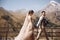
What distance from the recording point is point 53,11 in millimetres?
11633

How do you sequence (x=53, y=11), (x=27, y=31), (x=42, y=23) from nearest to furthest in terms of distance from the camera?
(x=27, y=31), (x=42, y=23), (x=53, y=11)

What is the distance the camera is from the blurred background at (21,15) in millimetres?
11500

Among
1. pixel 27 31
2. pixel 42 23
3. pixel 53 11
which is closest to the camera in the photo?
pixel 27 31

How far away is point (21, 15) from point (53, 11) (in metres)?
1.30

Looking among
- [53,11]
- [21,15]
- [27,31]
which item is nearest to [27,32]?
[27,31]

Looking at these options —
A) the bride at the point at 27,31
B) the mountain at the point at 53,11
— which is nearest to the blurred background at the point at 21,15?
the mountain at the point at 53,11

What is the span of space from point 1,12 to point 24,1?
1046 mm

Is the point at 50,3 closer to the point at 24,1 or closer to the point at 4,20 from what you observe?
the point at 24,1

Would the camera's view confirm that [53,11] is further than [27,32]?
Yes

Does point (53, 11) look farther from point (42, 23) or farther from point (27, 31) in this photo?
point (27, 31)

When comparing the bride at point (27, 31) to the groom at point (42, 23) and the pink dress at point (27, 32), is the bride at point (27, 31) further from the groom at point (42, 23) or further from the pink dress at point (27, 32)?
the groom at point (42, 23)

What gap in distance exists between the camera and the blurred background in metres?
11.5

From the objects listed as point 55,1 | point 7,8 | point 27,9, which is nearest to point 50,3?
point 55,1

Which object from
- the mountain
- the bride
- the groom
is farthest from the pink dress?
the mountain
